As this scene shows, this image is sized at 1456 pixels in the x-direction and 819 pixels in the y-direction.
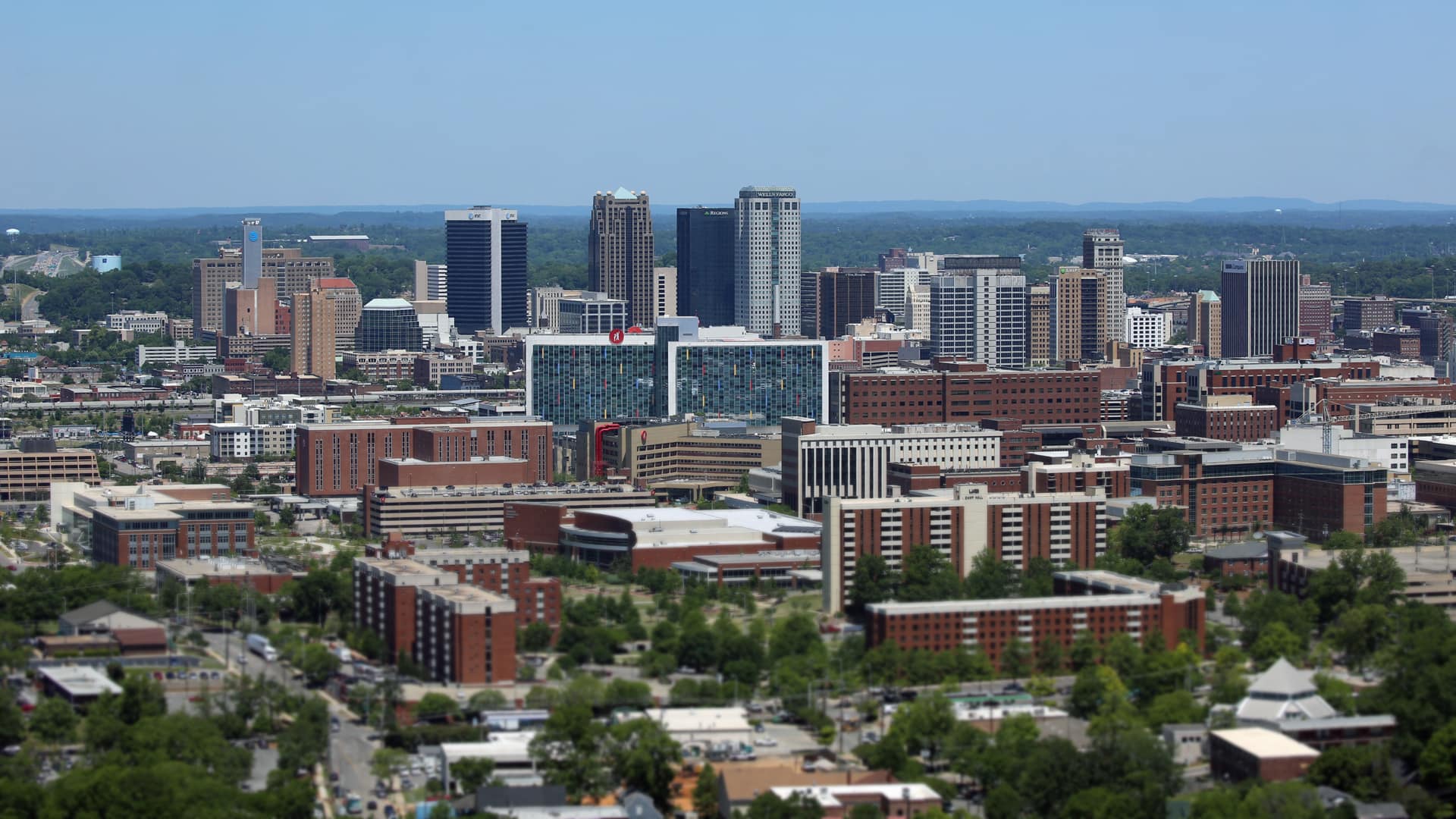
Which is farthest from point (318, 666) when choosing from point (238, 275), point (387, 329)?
point (238, 275)

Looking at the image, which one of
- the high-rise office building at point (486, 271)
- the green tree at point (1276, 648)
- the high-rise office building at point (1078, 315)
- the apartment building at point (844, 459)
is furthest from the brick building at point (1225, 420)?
the high-rise office building at point (486, 271)

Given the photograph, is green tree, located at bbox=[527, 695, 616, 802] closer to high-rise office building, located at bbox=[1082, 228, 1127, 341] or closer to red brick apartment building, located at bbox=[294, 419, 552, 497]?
red brick apartment building, located at bbox=[294, 419, 552, 497]

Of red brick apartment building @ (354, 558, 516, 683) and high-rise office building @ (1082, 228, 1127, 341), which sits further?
high-rise office building @ (1082, 228, 1127, 341)

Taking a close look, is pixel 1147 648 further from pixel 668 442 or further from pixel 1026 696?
pixel 668 442

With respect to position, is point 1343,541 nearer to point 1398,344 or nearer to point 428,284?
point 1398,344

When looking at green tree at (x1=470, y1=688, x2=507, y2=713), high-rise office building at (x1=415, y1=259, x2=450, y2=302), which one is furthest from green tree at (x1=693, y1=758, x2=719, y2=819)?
high-rise office building at (x1=415, y1=259, x2=450, y2=302)

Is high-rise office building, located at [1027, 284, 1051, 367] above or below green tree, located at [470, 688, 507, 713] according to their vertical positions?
above

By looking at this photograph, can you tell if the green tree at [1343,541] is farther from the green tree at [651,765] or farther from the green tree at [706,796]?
the green tree at [706,796]

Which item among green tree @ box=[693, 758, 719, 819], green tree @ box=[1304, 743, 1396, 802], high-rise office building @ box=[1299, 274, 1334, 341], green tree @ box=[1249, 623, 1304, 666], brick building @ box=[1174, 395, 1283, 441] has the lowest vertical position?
green tree @ box=[693, 758, 719, 819]
